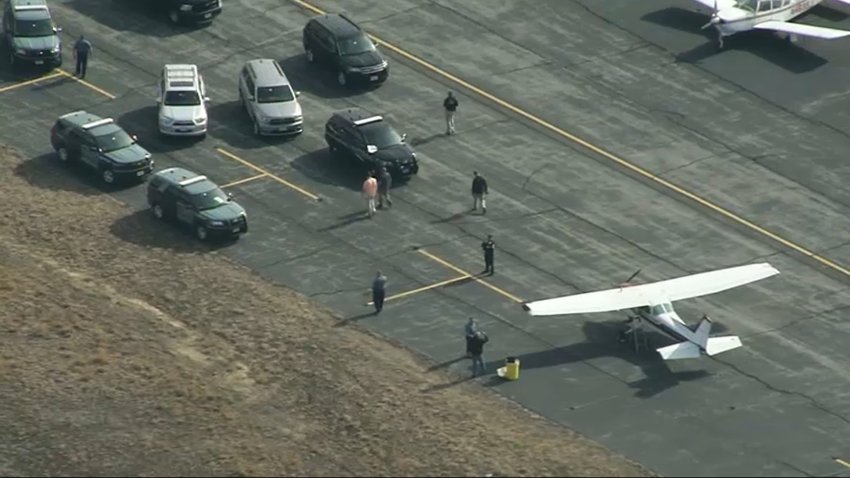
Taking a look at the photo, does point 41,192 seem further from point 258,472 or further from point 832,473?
point 832,473

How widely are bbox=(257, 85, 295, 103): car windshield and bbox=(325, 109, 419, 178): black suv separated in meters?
2.52

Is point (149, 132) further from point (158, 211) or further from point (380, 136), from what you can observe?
point (380, 136)

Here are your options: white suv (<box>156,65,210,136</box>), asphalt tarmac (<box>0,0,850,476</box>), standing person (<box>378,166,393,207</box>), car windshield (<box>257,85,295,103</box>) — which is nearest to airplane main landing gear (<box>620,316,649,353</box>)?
asphalt tarmac (<box>0,0,850,476</box>)

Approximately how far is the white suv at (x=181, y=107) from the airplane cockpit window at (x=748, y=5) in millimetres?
24195

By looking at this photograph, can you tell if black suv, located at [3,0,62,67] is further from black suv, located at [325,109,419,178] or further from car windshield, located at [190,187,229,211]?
car windshield, located at [190,187,229,211]

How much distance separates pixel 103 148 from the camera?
84938mm

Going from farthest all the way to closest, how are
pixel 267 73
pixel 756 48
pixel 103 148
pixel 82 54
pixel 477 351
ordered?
pixel 756 48 < pixel 82 54 < pixel 267 73 < pixel 103 148 < pixel 477 351

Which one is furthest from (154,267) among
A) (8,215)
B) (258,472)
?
(258,472)

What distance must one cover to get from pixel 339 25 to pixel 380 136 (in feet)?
29.6

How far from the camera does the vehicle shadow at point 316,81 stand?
9269 centimetres

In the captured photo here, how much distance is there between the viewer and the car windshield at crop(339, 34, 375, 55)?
92.6 m

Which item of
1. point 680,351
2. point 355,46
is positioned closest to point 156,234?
point 355,46

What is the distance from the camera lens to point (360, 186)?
282 feet

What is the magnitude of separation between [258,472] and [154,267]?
1376 cm
